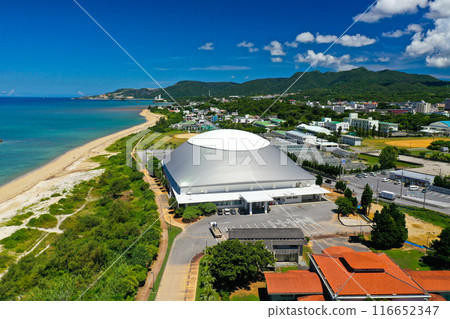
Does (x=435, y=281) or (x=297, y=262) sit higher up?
(x=435, y=281)

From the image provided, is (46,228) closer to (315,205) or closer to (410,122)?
(315,205)

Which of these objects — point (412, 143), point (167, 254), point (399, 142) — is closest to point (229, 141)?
point (167, 254)

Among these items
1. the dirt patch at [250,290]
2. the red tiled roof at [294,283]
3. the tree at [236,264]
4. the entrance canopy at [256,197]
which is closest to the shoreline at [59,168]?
the entrance canopy at [256,197]

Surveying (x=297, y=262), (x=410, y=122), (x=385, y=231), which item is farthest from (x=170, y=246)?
(x=410, y=122)

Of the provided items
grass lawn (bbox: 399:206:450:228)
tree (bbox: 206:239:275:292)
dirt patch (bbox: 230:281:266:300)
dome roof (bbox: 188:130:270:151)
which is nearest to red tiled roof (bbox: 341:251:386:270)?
tree (bbox: 206:239:275:292)

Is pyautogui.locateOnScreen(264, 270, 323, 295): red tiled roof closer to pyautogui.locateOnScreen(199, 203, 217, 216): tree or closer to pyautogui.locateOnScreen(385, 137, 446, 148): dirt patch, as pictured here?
pyautogui.locateOnScreen(199, 203, 217, 216): tree

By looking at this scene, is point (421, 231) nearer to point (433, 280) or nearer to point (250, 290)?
point (433, 280)
